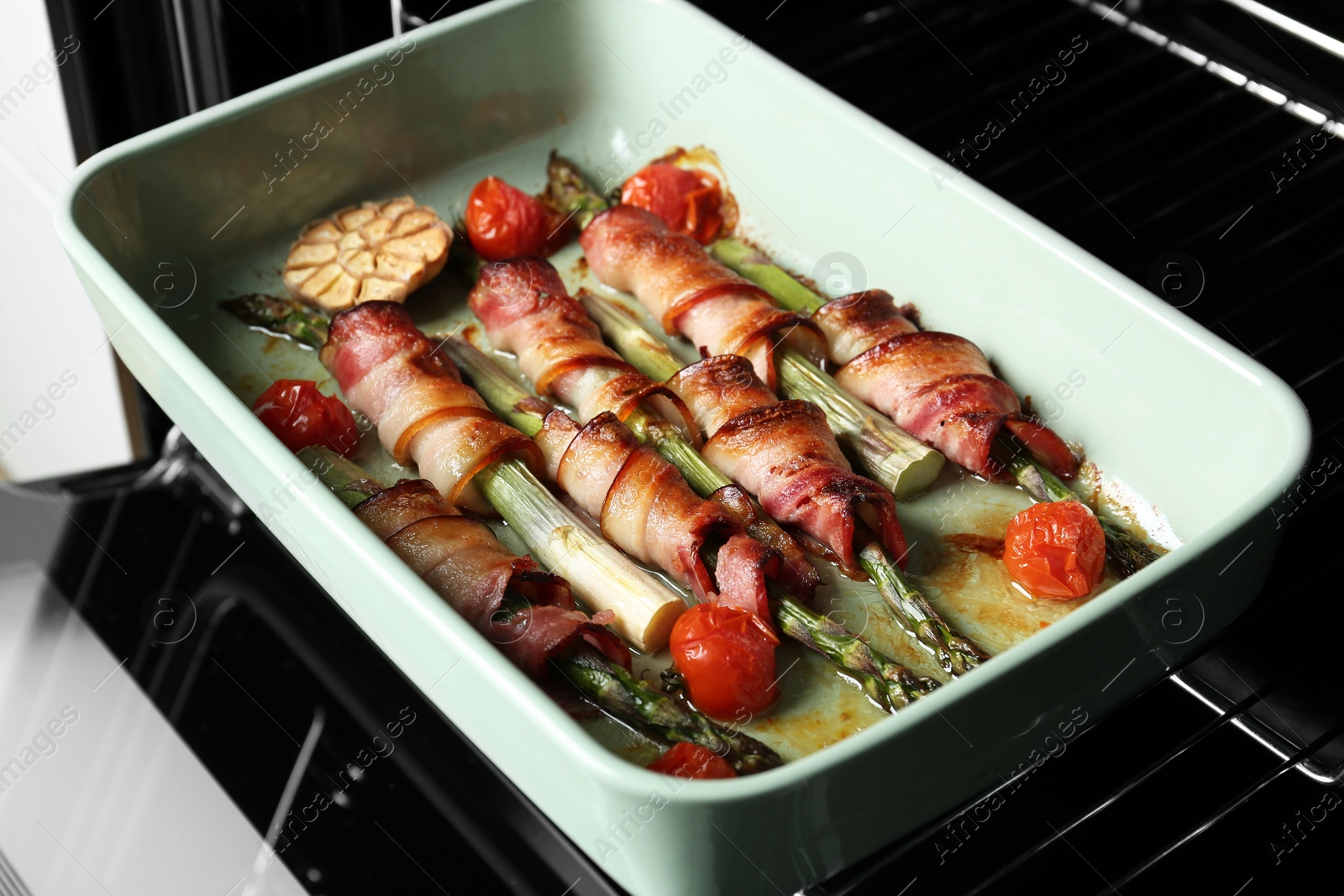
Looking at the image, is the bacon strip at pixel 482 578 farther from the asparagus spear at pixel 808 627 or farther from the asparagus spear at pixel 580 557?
the asparagus spear at pixel 808 627

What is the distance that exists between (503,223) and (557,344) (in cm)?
44

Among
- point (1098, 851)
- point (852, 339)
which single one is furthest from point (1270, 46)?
point (1098, 851)

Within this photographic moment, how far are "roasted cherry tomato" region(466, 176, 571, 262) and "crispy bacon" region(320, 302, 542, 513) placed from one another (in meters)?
0.33

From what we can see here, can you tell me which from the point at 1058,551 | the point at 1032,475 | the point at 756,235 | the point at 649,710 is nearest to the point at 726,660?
the point at 649,710

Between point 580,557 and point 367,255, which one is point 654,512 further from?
point 367,255

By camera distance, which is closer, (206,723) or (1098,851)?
(1098,851)

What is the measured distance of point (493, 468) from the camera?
2402 millimetres

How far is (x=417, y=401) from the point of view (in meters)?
2.46

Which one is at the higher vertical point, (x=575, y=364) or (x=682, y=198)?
(x=682, y=198)

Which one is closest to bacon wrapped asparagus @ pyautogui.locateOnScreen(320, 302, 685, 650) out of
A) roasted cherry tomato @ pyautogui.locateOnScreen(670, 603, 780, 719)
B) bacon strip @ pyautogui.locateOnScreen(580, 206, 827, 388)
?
roasted cherry tomato @ pyautogui.locateOnScreen(670, 603, 780, 719)

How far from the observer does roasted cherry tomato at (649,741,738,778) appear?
1.91m

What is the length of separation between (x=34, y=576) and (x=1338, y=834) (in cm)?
241

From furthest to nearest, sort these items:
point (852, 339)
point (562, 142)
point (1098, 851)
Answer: point (562, 142), point (852, 339), point (1098, 851)

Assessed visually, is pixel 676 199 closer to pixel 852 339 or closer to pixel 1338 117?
pixel 852 339
